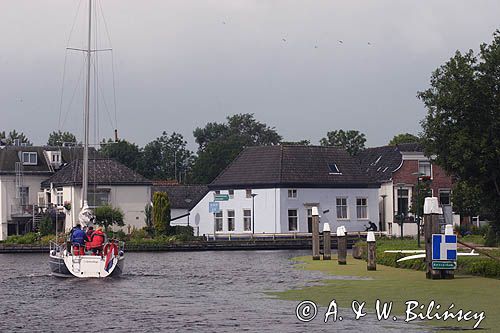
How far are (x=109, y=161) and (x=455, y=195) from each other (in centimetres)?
3654

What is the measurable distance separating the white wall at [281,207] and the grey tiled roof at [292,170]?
733mm

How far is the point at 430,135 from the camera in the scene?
52.7 meters

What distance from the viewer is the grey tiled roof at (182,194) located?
120062mm

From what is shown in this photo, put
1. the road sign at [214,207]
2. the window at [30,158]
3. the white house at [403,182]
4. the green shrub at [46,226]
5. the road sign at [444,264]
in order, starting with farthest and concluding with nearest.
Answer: the window at [30,158], the white house at [403,182], the road sign at [214,207], the green shrub at [46,226], the road sign at [444,264]

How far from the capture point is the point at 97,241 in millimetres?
50969

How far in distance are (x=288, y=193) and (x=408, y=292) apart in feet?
210

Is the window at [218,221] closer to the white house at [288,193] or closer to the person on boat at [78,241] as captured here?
the white house at [288,193]

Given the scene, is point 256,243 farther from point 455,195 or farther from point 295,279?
point 295,279

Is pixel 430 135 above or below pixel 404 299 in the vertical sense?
above

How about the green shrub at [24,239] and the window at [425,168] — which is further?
the window at [425,168]

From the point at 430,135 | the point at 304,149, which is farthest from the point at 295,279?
the point at 304,149

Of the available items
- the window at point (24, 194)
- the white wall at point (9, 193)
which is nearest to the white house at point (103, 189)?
the white wall at point (9, 193)

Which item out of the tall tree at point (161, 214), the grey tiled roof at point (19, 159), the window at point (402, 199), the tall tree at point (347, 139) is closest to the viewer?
the tall tree at point (161, 214)

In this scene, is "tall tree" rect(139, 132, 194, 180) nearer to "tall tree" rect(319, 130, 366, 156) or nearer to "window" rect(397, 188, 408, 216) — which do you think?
"tall tree" rect(319, 130, 366, 156)
